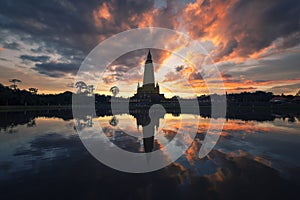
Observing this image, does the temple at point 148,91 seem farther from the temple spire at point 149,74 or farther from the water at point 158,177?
the water at point 158,177

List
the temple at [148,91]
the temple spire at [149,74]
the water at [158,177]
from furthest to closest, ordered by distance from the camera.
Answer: the temple spire at [149,74]
the temple at [148,91]
the water at [158,177]

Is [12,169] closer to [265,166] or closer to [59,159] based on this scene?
[59,159]

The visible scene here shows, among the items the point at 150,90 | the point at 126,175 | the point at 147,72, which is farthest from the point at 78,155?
the point at 147,72

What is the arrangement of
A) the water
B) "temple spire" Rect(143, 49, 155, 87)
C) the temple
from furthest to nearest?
"temple spire" Rect(143, 49, 155, 87) → the temple → the water

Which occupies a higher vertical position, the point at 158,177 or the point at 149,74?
the point at 149,74

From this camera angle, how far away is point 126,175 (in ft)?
21.5

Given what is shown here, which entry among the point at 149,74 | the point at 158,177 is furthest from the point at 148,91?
the point at 158,177

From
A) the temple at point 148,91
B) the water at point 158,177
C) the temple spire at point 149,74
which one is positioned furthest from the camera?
the temple spire at point 149,74

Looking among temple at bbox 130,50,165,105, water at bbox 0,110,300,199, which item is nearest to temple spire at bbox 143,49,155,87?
temple at bbox 130,50,165,105

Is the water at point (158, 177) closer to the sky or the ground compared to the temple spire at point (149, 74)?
closer to the ground

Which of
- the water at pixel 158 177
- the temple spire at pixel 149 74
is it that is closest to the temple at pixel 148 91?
the temple spire at pixel 149 74

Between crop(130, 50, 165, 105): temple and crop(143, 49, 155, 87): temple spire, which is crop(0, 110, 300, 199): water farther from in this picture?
crop(143, 49, 155, 87): temple spire

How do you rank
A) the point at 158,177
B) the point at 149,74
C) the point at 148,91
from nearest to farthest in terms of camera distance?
the point at 158,177, the point at 148,91, the point at 149,74

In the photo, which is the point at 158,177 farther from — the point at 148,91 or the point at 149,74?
the point at 149,74
